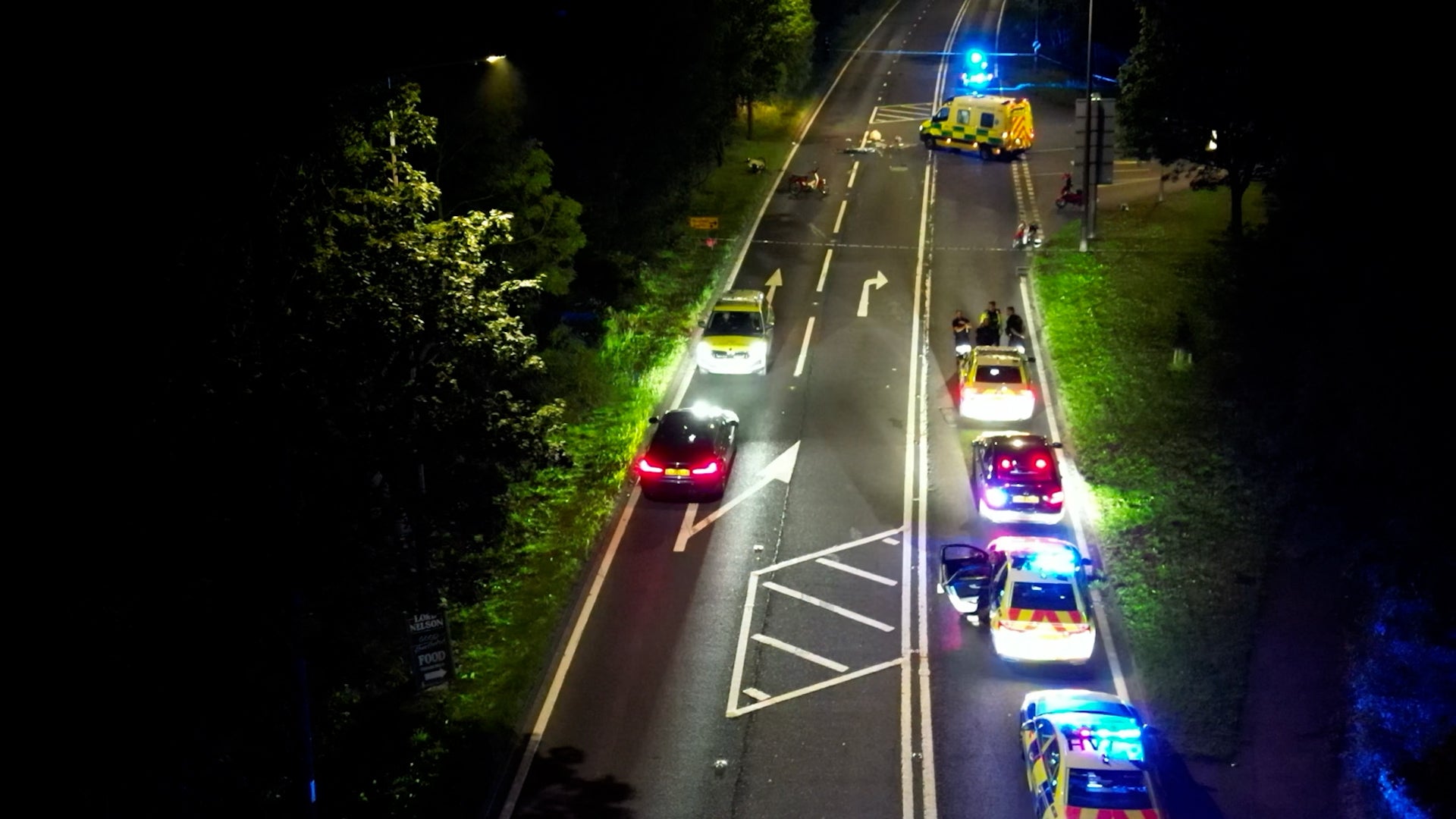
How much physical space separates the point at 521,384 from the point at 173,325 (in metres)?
13.3

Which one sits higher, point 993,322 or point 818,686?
point 993,322

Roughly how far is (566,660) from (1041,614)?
24.2ft

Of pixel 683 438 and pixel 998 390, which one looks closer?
pixel 683 438

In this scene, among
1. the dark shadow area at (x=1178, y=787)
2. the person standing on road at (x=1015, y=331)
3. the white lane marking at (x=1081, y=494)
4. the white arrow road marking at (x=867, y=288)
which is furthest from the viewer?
the white arrow road marking at (x=867, y=288)

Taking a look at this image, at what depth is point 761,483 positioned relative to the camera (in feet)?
87.8

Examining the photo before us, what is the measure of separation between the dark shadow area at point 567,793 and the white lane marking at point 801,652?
381cm

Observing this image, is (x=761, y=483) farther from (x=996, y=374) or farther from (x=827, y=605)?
(x=996, y=374)

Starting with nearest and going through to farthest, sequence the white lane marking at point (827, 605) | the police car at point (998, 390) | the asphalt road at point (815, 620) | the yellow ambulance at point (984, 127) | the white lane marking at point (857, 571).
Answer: the asphalt road at point (815, 620), the white lane marking at point (827, 605), the white lane marking at point (857, 571), the police car at point (998, 390), the yellow ambulance at point (984, 127)

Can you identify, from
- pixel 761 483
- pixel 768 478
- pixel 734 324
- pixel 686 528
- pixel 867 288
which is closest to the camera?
pixel 686 528

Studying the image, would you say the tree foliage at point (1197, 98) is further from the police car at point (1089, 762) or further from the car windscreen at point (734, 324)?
the police car at point (1089, 762)

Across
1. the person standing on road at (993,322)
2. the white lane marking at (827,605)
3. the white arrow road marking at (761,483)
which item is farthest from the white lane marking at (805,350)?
the white lane marking at (827,605)

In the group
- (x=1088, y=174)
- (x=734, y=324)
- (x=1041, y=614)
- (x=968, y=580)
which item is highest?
(x=1088, y=174)

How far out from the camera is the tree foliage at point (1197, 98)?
125 ft

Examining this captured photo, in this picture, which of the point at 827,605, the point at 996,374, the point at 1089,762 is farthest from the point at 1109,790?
the point at 996,374
